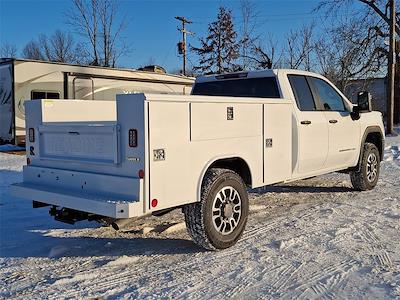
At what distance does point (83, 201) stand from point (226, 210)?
152cm

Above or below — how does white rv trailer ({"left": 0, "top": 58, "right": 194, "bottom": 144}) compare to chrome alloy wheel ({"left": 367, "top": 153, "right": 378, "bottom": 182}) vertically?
above

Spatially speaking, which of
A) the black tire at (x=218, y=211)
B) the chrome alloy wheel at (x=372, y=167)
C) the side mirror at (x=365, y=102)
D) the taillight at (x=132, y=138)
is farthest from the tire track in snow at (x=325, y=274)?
the chrome alloy wheel at (x=372, y=167)

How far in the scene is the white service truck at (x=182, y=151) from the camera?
161 inches

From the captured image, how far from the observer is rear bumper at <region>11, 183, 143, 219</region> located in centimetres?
396

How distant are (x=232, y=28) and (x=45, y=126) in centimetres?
3463

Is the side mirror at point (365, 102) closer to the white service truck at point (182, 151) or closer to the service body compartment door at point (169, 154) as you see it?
the white service truck at point (182, 151)

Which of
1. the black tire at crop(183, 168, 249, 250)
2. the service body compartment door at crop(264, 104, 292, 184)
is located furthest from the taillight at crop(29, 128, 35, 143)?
the service body compartment door at crop(264, 104, 292, 184)

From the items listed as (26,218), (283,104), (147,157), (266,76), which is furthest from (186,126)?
(26,218)

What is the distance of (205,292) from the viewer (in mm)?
3699

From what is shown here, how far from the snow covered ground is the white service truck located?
42 centimetres

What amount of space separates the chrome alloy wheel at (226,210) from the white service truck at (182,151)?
0.01 meters

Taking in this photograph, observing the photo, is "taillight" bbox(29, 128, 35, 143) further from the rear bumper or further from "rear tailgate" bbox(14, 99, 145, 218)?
the rear bumper

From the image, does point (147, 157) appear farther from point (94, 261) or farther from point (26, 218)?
point (26, 218)

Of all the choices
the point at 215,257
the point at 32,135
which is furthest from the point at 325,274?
the point at 32,135
